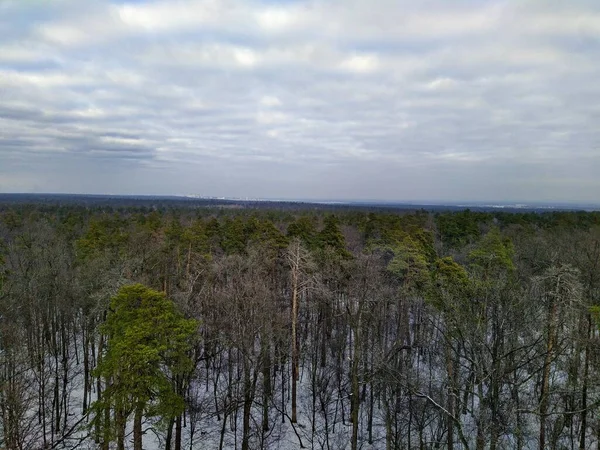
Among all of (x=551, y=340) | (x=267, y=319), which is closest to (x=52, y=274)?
(x=267, y=319)

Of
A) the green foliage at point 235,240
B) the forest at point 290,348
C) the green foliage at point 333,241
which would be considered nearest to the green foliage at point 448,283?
the forest at point 290,348

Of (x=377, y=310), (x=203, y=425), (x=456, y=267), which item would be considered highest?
(x=456, y=267)

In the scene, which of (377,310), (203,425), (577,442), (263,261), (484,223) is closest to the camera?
(577,442)

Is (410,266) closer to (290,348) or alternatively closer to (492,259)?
(492,259)

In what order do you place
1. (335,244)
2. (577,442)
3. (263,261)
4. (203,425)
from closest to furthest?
(577,442) < (203,425) < (263,261) < (335,244)

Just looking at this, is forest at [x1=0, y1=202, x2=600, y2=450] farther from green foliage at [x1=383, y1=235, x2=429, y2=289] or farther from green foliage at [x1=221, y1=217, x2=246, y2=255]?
green foliage at [x1=221, y1=217, x2=246, y2=255]

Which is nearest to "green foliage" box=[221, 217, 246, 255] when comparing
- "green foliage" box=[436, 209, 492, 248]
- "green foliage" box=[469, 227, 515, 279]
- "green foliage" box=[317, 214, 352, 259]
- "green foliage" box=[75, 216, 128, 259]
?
"green foliage" box=[317, 214, 352, 259]

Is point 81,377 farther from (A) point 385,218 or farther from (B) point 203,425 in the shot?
(A) point 385,218
